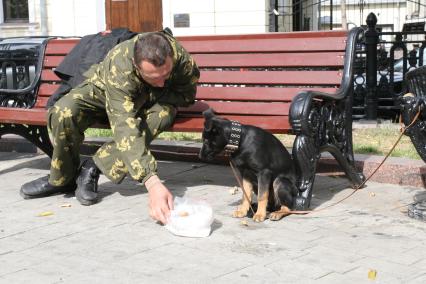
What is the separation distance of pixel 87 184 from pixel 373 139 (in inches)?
126

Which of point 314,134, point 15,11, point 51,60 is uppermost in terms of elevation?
point 15,11

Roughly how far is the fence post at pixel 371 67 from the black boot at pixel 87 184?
13.3ft

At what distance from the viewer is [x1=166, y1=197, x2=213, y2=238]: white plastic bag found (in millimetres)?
3951

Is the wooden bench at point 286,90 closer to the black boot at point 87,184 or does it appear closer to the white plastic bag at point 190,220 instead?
the black boot at point 87,184

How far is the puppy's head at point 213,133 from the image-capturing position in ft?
13.2

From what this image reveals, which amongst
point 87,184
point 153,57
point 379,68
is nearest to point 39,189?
point 87,184

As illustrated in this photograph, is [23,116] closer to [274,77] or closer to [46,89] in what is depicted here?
[46,89]

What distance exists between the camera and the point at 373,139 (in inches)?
274

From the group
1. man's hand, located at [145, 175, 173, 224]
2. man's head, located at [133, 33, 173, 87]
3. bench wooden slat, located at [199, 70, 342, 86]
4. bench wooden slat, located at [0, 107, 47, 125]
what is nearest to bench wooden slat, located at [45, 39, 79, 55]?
bench wooden slat, located at [0, 107, 47, 125]

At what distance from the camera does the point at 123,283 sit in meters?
3.31

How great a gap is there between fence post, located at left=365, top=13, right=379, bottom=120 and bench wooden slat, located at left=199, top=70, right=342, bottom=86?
305 centimetres

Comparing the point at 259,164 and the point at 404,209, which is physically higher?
the point at 259,164

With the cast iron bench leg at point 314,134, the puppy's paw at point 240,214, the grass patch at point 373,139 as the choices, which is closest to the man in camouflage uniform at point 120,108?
the puppy's paw at point 240,214

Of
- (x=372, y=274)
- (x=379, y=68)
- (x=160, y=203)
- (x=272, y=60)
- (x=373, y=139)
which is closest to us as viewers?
(x=372, y=274)
